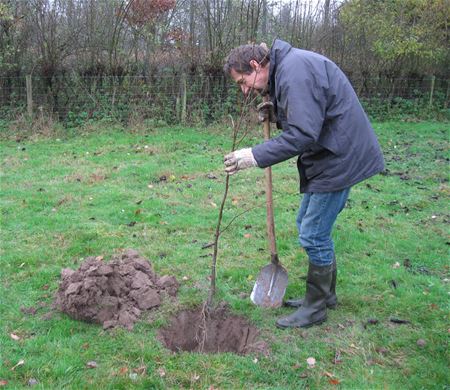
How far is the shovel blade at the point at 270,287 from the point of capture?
4.14 m

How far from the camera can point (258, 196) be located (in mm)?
7090

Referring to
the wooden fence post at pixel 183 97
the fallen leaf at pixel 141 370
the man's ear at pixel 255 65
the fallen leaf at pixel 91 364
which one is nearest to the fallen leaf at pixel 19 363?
the fallen leaf at pixel 91 364

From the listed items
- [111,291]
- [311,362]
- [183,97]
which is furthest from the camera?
[183,97]

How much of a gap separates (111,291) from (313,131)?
2.06 m

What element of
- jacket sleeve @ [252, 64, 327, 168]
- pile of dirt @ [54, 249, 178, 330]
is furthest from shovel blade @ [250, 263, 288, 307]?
jacket sleeve @ [252, 64, 327, 168]

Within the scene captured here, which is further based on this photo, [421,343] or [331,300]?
[331,300]

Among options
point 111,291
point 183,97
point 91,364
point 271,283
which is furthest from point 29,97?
point 91,364

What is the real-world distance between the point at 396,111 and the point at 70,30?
954cm

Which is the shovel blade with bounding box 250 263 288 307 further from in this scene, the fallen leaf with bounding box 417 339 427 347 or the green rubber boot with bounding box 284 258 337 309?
the fallen leaf with bounding box 417 339 427 347

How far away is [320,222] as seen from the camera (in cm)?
358

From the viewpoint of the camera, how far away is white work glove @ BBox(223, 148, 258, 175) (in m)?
3.35

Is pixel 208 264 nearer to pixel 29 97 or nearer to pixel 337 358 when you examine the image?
pixel 337 358

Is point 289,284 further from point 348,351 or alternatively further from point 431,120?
point 431,120

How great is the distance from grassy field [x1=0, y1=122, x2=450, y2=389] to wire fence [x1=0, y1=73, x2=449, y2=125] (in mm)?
3391
